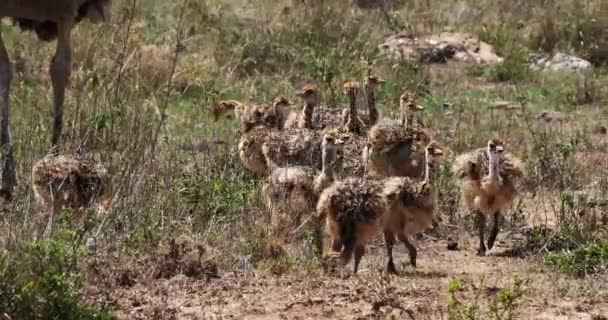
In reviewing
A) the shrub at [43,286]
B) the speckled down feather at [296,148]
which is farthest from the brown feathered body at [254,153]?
the shrub at [43,286]

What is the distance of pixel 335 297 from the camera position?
22.9 feet

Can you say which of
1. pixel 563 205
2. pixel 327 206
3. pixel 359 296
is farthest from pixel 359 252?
pixel 563 205

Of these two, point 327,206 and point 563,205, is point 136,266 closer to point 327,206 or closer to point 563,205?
point 327,206

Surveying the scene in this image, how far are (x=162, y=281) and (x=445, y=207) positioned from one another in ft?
9.96

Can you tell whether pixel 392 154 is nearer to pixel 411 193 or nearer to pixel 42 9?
pixel 411 193

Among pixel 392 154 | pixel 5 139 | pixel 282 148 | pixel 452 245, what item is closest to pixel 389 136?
pixel 392 154

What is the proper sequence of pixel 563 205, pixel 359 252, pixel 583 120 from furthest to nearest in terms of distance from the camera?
1. pixel 583 120
2. pixel 563 205
3. pixel 359 252

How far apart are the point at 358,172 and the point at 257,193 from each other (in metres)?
1.05

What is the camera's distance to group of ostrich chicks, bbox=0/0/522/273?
26.3ft

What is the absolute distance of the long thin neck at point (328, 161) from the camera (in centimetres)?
878

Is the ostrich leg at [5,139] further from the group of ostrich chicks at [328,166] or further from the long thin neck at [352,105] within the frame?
the long thin neck at [352,105]

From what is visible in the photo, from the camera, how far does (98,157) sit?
912cm

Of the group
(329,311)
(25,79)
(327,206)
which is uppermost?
(25,79)

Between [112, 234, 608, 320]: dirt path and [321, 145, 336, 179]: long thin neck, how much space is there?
1195 mm
